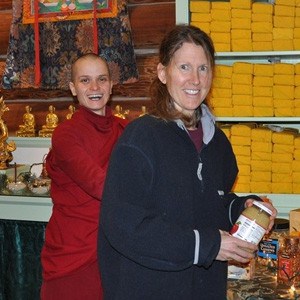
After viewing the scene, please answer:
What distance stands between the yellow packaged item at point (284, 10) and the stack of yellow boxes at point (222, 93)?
0.33 meters

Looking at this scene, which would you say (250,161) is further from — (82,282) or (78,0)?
(78,0)

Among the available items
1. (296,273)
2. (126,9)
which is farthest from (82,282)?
(126,9)

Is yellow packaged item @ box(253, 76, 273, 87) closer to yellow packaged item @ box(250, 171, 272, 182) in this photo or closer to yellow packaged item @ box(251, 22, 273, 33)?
yellow packaged item @ box(251, 22, 273, 33)

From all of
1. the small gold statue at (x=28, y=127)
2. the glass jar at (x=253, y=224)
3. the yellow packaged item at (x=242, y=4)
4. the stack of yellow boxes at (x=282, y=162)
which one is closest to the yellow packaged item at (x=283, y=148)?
the stack of yellow boxes at (x=282, y=162)

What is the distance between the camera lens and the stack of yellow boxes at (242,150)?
2.67m

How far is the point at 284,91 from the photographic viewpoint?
2.62 m

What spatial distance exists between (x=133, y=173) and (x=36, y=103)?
2.35 m

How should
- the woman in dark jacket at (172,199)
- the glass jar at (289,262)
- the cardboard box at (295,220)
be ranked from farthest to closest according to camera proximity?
the cardboard box at (295,220) → the glass jar at (289,262) → the woman in dark jacket at (172,199)

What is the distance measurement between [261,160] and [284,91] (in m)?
0.34

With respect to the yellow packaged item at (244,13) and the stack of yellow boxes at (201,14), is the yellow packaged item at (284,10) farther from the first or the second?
the stack of yellow boxes at (201,14)

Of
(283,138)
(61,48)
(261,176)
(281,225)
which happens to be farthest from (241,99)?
(61,48)

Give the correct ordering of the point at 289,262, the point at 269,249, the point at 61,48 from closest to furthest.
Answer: the point at 289,262 → the point at 269,249 → the point at 61,48

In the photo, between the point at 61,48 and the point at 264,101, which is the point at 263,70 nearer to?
the point at 264,101

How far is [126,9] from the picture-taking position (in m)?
3.21
